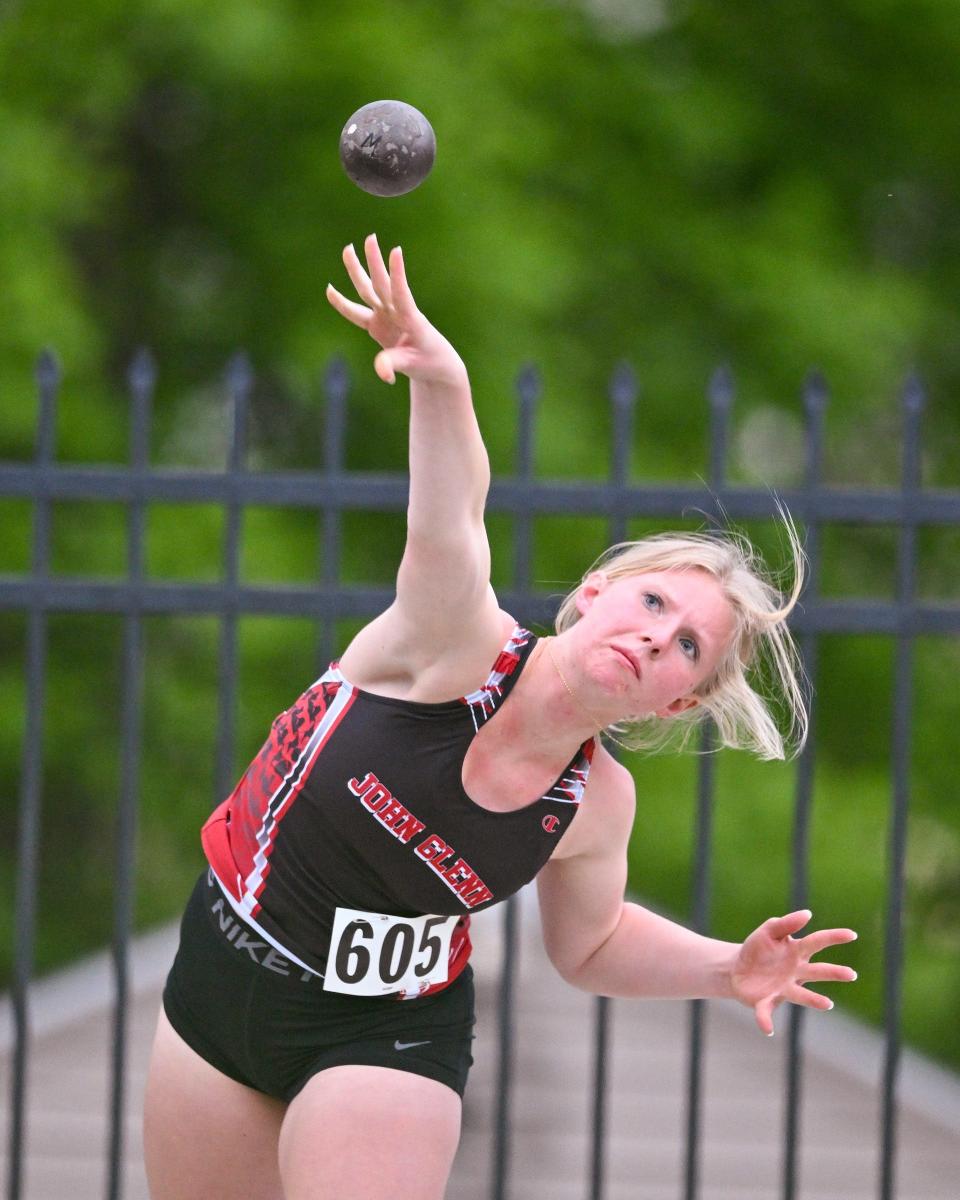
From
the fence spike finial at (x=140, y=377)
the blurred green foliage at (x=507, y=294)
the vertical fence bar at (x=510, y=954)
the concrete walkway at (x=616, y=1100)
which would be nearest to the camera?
the vertical fence bar at (x=510, y=954)

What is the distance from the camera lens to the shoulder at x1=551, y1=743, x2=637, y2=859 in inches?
86.5

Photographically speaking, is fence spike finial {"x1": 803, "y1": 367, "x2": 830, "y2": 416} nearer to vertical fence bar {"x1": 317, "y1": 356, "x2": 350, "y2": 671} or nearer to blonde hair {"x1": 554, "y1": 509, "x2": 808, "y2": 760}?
vertical fence bar {"x1": 317, "y1": 356, "x2": 350, "y2": 671}

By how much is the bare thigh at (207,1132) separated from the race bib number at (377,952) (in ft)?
0.76

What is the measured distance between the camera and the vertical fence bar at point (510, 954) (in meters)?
3.30

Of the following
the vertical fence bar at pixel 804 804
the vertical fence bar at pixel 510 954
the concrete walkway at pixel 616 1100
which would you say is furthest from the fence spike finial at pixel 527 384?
the concrete walkway at pixel 616 1100

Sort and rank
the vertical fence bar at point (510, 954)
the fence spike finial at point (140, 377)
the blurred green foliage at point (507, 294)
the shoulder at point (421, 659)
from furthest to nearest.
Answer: the blurred green foliage at point (507, 294) → the fence spike finial at point (140, 377) → the vertical fence bar at point (510, 954) → the shoulder at point (421, 659)

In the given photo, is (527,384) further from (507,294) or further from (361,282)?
(507,294)

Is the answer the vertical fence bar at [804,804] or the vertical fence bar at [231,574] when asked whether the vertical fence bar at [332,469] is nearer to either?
the vertical fence bar at [231,574]

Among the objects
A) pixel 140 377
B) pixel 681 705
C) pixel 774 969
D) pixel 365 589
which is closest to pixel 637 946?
pixel 774 969

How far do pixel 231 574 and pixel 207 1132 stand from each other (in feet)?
4.67

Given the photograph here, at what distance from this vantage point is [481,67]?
24.5 ft

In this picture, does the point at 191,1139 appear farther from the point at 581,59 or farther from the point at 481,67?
the point at 581,59

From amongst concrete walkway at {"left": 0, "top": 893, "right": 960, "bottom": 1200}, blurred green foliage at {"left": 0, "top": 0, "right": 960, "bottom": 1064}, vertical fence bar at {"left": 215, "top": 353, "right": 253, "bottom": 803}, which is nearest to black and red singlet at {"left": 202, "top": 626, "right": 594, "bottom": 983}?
vertical fence bar at {"left": 215, "top": 353, "right": 253, "bottom": 803}

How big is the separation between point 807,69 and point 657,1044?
200 inches
